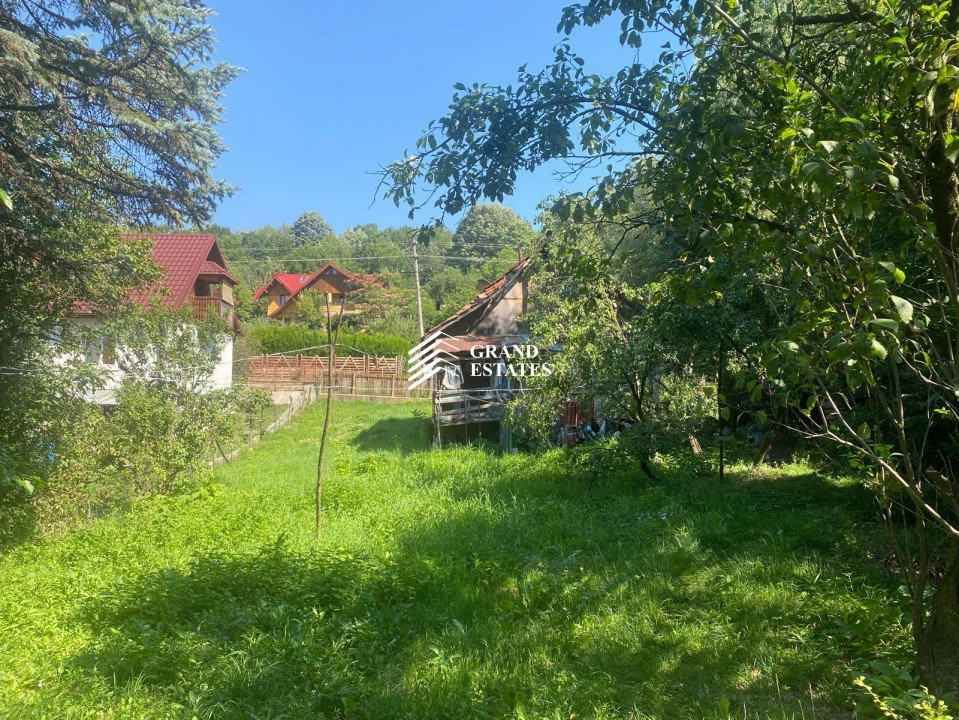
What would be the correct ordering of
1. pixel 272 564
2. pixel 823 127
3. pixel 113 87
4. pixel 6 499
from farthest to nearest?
pixel 6 499
pixel 113 87
pixel 272 564
pixel 823 127

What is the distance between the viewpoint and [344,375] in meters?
27.6

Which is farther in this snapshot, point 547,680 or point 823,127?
point 547,680

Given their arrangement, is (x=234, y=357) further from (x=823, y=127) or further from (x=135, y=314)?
(x=823, y=127)

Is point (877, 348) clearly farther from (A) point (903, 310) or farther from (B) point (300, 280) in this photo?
(B) point (300, 280)

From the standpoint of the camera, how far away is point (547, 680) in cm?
382

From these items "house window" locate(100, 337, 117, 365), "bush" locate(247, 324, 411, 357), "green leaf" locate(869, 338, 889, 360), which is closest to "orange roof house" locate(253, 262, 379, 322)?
"bush" locate(247, 324, 411, 357)

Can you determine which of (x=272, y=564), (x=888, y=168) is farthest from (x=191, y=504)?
(x=888, y=168)

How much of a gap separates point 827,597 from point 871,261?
343 cm

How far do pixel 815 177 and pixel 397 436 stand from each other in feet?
51.2

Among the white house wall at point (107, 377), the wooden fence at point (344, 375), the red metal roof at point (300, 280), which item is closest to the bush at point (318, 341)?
the wooden fence at point (344, 375)

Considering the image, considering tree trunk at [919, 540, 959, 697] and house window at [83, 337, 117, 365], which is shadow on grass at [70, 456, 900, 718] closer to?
tree trunk at [919, 540, 959, 697]

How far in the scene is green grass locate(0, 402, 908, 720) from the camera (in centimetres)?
371

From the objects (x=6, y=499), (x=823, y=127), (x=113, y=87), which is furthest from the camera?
(x=6, y=499)

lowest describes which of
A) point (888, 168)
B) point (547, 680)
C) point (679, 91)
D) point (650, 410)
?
point (547, 680)
